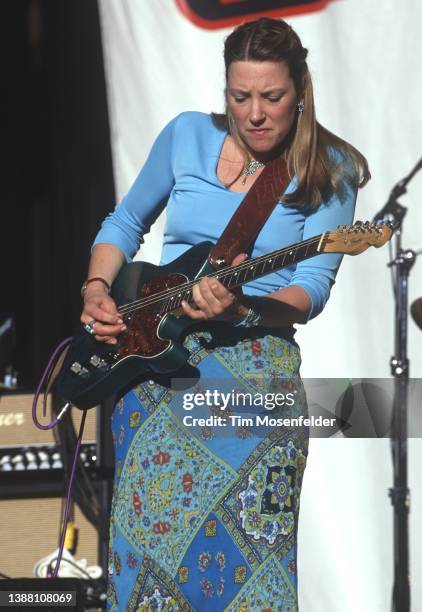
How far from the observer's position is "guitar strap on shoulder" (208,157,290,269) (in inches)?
68.7

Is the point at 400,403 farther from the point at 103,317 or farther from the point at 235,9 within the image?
the point at 235,9

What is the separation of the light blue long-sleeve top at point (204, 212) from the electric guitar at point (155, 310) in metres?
0.04

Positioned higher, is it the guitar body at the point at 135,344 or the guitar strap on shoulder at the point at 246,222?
the guitar strap on shoulder at the point at 246,222

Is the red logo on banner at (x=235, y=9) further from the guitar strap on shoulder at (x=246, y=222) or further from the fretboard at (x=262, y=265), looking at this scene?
the fretboard at (x=262, y=265)

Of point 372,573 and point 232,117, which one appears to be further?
point 372,573

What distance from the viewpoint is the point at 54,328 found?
2.95 metres

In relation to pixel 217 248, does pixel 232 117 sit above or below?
above

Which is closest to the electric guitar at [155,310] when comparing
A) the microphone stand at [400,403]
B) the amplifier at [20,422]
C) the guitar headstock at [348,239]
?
the guitar headstock at [348,239]

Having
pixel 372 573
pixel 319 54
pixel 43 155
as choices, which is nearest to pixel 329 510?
pixel 372 573

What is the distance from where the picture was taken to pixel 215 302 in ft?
5.33

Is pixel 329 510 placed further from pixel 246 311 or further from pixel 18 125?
pixel 18 125

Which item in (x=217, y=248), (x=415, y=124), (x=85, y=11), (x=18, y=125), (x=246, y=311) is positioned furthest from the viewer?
(x=18, y=125)

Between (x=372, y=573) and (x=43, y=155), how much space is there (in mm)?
1906

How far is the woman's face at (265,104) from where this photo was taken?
71.1 inches
